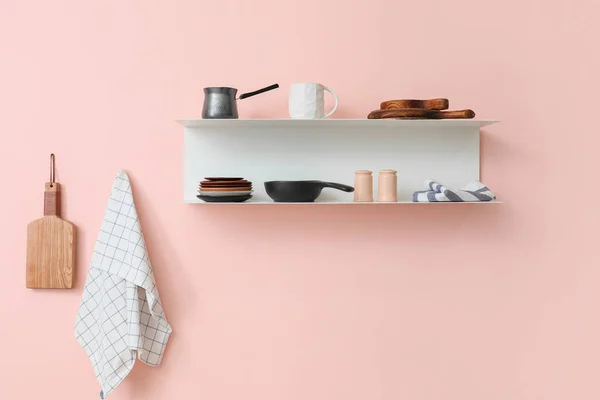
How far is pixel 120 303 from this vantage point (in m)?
1.67

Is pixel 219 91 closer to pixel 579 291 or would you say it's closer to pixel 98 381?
pixel 98 381

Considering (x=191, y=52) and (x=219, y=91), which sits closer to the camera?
(x=219, y=91)

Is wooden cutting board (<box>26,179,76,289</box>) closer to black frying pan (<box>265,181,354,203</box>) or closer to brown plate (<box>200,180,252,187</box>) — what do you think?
brown plate (<box>200,180,252,187</box>)

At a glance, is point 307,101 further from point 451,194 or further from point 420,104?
point 451,194

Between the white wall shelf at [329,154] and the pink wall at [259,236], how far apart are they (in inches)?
2.7

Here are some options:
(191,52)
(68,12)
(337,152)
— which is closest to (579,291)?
(337,152)

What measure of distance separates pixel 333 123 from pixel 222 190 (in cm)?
37

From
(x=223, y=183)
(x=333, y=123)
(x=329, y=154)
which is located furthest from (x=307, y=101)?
(x=223, y=183)

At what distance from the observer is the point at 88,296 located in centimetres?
168

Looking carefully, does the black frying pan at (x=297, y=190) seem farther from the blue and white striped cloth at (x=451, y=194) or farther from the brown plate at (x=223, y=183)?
the blue and white striped cloth at (x=451, y=194)

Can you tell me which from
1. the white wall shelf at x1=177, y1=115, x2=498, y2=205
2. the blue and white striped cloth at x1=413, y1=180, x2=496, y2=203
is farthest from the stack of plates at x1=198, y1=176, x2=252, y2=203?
the blue and white striped cloth at x1=413, y1=180, x2=496, y2=203

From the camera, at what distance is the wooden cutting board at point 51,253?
170 centimetres

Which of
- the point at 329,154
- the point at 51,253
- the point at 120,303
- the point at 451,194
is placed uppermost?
the point at 329,154

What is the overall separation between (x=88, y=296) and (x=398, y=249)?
37.9 inches
